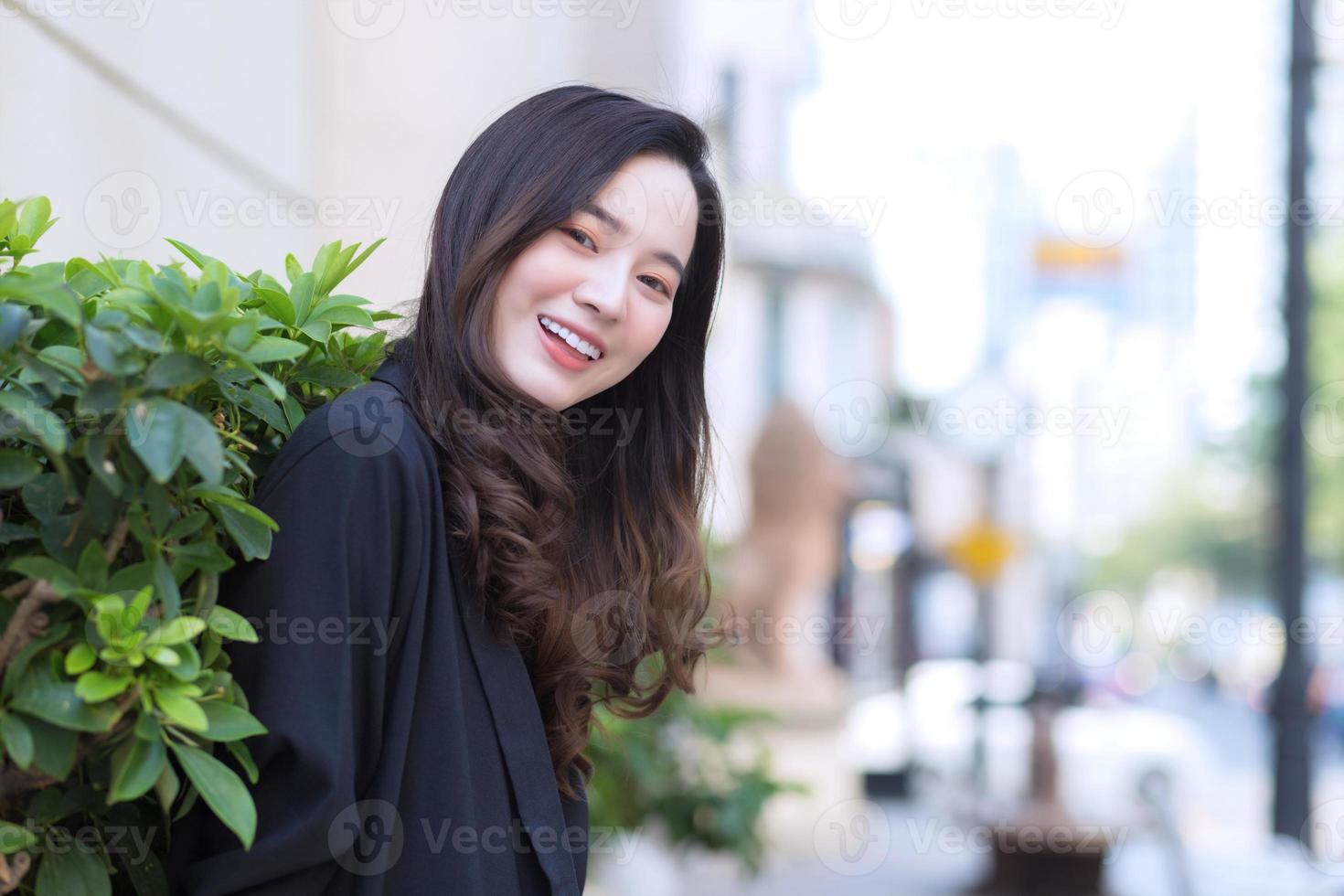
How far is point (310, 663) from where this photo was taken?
1499 millimetres

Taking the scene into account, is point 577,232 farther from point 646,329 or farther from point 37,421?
point 37,421

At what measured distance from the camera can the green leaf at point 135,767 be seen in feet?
4.16

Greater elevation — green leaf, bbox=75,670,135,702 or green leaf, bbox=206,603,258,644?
green leaf, bbox=206,603,258,644

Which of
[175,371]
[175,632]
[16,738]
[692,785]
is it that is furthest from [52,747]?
[692,785]

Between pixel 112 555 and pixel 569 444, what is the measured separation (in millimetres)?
941

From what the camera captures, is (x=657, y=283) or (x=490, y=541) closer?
(x=490, y=541)

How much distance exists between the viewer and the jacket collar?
179 centimetres

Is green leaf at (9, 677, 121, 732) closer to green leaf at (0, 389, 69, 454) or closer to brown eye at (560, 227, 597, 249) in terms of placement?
green leaf at (0, 389, 69, 454)

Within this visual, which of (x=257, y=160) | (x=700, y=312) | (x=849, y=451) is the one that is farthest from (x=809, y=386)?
(x=700, y=312)

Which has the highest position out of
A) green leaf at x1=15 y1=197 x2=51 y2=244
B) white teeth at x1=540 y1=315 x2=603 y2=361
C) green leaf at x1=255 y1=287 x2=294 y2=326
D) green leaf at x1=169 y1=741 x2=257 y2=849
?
green leaf at x1=15 y1=197 x2=51 y2=244

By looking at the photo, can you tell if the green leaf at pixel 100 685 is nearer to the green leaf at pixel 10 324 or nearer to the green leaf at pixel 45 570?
the green leaf at pixel 45 570

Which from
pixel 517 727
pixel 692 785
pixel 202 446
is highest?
pixel 202 446

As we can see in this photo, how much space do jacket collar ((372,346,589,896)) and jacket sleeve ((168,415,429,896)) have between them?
0.59 feet

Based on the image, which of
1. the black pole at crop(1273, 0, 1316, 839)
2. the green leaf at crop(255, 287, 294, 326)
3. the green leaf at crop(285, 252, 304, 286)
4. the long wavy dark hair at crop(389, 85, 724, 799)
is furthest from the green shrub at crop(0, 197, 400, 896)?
the black pole at crop(1273, 0, 1316, 839)
